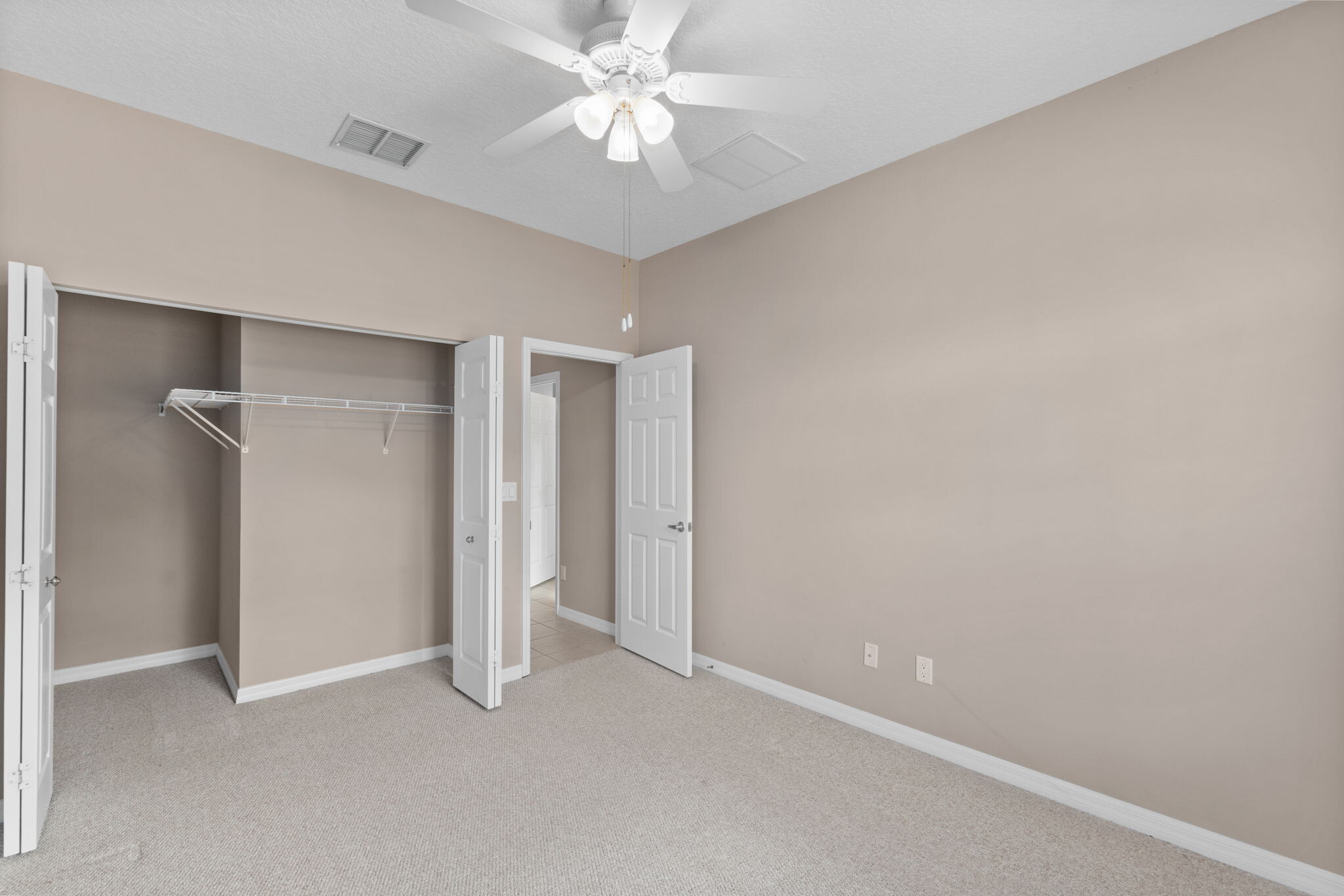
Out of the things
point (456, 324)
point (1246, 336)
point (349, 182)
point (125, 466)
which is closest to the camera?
point (1246, 336)

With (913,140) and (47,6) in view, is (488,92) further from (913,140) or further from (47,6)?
(913,140)

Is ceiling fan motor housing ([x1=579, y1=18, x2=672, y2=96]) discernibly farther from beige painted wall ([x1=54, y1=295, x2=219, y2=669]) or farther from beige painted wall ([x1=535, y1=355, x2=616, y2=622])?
beige painted wall ([x1=54, y1=295, x2=219, y2=669])

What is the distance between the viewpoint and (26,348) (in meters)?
2.17

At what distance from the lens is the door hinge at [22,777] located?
2.16 metres

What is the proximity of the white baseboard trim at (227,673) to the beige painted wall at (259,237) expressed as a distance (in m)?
1.49

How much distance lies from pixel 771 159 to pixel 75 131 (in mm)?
2951

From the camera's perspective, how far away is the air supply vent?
2941mm

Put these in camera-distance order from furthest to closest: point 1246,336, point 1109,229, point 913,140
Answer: point 913,140, point 1109,229, point 1246,336

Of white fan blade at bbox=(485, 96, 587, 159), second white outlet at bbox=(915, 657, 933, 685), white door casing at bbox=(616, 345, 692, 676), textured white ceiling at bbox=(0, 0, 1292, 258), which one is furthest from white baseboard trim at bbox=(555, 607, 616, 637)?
white fan blade at bbox=(485, 96, 587, 159)

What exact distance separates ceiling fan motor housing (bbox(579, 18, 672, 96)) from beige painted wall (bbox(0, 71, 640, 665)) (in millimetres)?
1849

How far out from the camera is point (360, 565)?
13.1 ft

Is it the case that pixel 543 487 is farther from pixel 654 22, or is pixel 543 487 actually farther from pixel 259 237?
pixel 654 22

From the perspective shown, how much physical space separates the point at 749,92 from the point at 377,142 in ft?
6.46

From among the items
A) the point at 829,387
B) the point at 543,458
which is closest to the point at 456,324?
the point at 829,387
